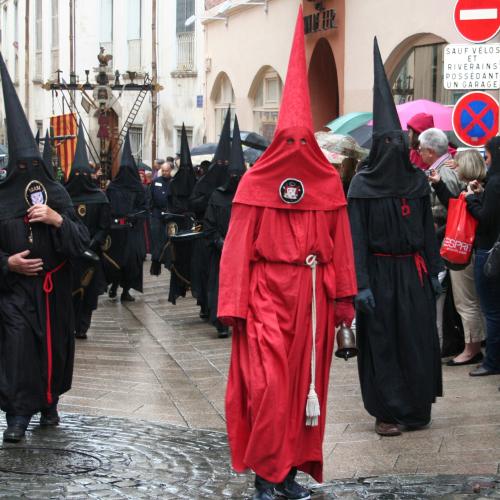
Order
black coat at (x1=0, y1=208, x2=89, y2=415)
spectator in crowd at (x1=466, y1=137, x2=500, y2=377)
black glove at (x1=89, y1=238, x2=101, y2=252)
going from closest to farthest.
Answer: black coat at (x1=0, y1=208, x2=89, y2=415), spectator in crowd at (x1=466, y1=137, x2=500, y2=377), black glove at (x1=89, y1=238, x2=101, y2=252)

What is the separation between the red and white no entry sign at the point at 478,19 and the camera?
10.4 m

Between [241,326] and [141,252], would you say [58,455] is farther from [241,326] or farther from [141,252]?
[141,252]

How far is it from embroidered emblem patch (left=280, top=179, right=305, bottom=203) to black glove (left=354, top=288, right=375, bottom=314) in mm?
1381

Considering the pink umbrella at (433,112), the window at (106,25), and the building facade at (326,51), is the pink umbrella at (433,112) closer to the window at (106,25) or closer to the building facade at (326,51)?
the building facade at (326,51)

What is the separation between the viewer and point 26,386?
7.55m

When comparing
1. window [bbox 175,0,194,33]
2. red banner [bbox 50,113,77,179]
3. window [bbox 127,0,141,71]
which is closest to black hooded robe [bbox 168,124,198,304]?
red banner [bbox 50,113,77,179]

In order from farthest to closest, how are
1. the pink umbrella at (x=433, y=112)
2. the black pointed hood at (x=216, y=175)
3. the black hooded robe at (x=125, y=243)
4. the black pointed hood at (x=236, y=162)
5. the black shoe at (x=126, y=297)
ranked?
the black shoe at (x=126, y=297) → the black hooded robe at (x=125, y=243) → the black pointed hood at (x=216, y=175) → the pink umbrella at (x=433, y=112) → the black pointed hood at (x=236, y=162)

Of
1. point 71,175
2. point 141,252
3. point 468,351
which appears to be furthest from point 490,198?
point 141,252

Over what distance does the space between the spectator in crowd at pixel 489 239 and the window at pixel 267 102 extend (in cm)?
1397

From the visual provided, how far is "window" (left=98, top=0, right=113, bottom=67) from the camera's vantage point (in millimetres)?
36781

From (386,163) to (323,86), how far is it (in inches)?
567

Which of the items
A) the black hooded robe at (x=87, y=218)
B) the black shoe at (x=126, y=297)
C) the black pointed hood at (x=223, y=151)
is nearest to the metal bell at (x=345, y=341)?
the black hooded robe at (x=87, y=218)

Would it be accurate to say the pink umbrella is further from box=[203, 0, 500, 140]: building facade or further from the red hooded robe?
the red hooded robe

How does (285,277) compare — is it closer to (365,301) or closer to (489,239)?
(365,301)
